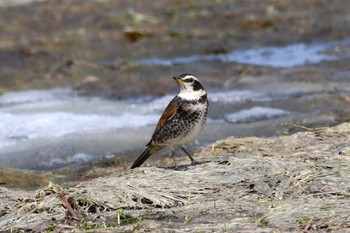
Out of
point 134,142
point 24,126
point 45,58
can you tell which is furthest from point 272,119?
point 45,58

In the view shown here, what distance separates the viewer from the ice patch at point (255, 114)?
525 inches

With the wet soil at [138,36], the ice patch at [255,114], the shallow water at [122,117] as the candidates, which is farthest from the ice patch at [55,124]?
the wet soil at [138,36]

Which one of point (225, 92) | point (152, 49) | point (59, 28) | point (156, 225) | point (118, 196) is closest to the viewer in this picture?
point (156, 225)

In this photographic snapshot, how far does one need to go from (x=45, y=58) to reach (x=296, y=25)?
6.39m

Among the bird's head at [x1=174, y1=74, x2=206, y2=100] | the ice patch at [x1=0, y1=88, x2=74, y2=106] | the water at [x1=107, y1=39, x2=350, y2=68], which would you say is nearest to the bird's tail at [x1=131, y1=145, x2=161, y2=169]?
the bird's head at [x1=174, y1=74, x2=206, y2=100]

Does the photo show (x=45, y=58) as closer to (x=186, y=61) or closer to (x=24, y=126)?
(x=186, y=61)

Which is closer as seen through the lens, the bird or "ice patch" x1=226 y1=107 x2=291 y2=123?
the bird

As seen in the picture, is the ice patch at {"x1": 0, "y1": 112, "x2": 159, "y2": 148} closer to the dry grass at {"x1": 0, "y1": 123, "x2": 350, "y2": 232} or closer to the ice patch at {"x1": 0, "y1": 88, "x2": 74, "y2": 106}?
the ice patch at {"x1": 0, "y1": 88, "x2": 74, "y2": 106}

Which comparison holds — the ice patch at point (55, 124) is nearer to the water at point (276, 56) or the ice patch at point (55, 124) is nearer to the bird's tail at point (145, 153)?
the bird's tail at point (145, 153)

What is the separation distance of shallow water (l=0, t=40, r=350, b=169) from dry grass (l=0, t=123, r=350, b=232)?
344 cm

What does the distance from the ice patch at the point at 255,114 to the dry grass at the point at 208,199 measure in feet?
15.9

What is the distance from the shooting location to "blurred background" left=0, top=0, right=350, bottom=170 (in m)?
12.6

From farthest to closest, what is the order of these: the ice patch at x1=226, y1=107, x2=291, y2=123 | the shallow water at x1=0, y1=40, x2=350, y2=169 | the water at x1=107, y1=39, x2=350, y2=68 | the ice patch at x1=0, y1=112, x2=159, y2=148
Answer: the water at x1=107, y1=39, x2=350, y2=68, the ice patch at x1=226, y1=107, x2=291, y2=123, the ice patch at x1=0, y1=112, x2=159, y2=148, the shallow water at x1=0, y1=40, x2=350, y2=169

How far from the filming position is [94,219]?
7.18m
